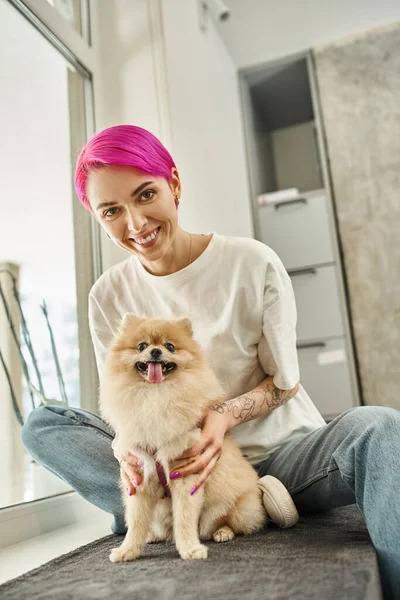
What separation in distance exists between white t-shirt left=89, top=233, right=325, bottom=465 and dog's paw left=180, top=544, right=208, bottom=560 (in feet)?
1.21

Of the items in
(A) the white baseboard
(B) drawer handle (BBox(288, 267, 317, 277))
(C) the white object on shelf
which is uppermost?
(C) the white object on shelf

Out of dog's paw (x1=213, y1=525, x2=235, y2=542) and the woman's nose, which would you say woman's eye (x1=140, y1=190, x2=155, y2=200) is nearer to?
the woman's nose

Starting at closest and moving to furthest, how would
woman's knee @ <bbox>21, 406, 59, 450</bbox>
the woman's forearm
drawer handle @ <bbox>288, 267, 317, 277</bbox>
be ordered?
the woman's forearm < woman's knee @ <bbox>21, 406, 59, 450</bbox> < drawer handle @ <bbox>288, 267, 317, 277</bbox>

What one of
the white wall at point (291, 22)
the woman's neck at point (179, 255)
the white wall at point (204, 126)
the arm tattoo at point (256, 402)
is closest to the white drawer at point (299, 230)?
the white wall at point (204, 126)

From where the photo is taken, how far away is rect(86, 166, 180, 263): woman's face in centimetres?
115

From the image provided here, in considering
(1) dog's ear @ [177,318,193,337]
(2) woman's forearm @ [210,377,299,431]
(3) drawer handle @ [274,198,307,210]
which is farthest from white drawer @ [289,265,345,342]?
(1) dog's ear @ [177,318,193,337]

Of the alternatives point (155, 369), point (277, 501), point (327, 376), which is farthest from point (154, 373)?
point (327, 376)

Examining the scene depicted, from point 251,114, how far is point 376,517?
9.79 ft

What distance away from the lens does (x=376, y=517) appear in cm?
90

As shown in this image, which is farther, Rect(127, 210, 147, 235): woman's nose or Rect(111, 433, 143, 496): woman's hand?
Rect(127, 210, 147, 235): woman's nose

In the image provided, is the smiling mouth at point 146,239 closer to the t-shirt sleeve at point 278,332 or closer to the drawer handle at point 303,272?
the t-shirt sleeve at point 278,332

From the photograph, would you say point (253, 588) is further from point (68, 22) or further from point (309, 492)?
point (68, 22)

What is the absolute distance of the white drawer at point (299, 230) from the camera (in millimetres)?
2984

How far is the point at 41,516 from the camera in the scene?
5.72ft
